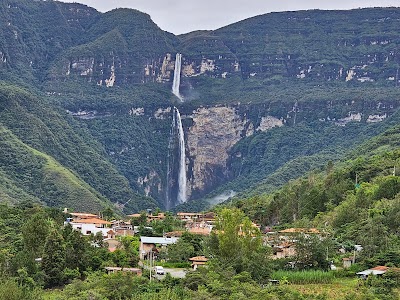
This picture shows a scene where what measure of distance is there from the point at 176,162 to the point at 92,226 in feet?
303

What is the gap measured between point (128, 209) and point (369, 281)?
254 ft

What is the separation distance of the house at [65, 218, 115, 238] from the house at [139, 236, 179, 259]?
4.52 m

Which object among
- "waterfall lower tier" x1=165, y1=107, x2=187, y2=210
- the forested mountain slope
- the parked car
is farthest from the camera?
"waterfall lower tier" x1=165, y1=107, x2=187, y2=210

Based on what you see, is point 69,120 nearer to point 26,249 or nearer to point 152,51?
point 152,51

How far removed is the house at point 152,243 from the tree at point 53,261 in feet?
20.4

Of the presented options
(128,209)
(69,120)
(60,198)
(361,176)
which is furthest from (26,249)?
(69,120)

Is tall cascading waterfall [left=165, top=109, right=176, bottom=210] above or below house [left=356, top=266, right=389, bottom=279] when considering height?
below

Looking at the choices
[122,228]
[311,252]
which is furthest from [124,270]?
[122,228]

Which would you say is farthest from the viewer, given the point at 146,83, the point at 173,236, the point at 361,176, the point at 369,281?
the point at 146,83

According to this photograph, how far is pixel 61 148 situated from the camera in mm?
120625

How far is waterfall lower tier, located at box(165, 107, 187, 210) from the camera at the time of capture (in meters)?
149

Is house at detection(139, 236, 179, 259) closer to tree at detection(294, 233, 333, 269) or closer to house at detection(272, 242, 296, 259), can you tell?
house at detection(272, 242, 296, 259)

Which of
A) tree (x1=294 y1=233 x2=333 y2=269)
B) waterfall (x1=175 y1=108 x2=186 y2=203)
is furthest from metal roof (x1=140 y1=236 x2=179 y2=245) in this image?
waterfall (x1=175 y1=108 x2=186 y2=203)

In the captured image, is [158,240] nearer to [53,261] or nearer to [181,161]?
[53,261]
